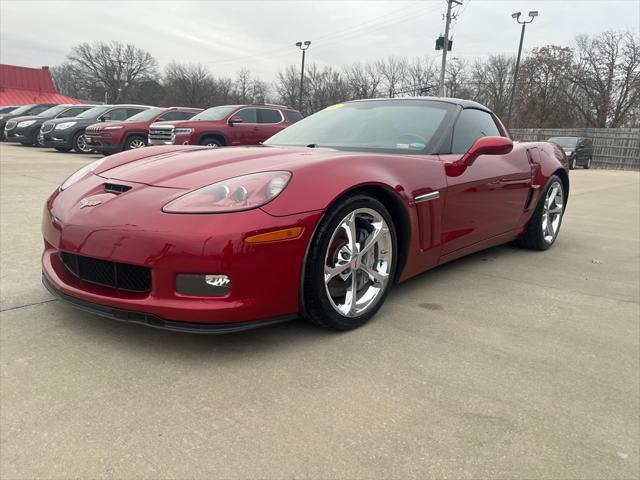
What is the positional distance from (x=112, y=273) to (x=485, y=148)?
2362 millimetres

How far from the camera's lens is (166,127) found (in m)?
11.5

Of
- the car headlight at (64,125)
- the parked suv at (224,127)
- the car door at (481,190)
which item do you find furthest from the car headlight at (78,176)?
the car headlight at (64,125)

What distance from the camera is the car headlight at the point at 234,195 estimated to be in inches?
80.7

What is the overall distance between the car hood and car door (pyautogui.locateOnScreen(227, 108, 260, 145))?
9.03 metres

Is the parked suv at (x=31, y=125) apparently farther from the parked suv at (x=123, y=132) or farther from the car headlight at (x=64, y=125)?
the parked suv at (x=123, y=132)

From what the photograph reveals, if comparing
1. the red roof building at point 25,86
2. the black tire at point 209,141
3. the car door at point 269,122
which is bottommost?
the black tire at point 209,141

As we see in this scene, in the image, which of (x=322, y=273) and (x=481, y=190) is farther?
(x=481, y=190)

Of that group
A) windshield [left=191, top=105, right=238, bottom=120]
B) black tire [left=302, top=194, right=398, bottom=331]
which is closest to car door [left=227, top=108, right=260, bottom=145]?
windshield [left=191, top=105, right=238, bottom=120]

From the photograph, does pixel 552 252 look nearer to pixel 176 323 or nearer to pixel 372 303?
pixel 372 303

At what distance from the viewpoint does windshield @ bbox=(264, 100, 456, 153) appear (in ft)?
10.3

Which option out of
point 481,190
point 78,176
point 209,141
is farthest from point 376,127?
point 209,141

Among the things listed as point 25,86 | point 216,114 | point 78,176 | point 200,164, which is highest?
point 25,86

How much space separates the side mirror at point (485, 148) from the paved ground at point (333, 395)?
92 cm

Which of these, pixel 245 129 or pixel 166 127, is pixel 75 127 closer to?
pixel 166 127
